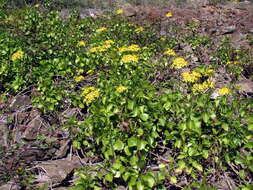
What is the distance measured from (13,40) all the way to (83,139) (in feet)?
8.63

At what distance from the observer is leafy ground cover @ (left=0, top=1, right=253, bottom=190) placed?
101 inches

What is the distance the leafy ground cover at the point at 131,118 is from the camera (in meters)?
2.57

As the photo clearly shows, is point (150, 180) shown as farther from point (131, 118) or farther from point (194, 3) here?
point (194, 3)

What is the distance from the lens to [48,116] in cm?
376

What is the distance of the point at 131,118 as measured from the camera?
2865 millimetres

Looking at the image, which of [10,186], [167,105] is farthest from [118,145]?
[10,186]

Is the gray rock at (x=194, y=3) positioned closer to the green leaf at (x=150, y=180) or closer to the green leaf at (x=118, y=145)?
the green leaf at (x=118, y=145)

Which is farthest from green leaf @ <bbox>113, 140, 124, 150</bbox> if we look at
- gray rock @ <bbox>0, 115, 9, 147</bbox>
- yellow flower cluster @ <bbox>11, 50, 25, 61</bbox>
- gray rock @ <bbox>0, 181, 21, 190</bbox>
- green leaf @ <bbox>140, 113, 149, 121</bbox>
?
yellow flower cluster @ <bbox>11, 50, 25, 61</bbox>

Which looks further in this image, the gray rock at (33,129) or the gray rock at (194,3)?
the gray rock at (194,3)

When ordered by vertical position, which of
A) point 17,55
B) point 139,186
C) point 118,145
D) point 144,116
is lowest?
point 139,186

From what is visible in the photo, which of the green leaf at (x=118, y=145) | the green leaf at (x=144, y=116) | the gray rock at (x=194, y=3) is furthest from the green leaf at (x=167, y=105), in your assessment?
the gray rock at (x=194, y=3)

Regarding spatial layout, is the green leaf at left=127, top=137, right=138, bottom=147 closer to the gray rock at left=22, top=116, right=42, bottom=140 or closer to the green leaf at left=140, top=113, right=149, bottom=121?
the green leaf at left=140, top=113, right=149, bottom=121

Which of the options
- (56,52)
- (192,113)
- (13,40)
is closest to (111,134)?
(192,113)

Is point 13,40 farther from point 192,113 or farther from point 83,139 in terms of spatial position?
point 192,113
